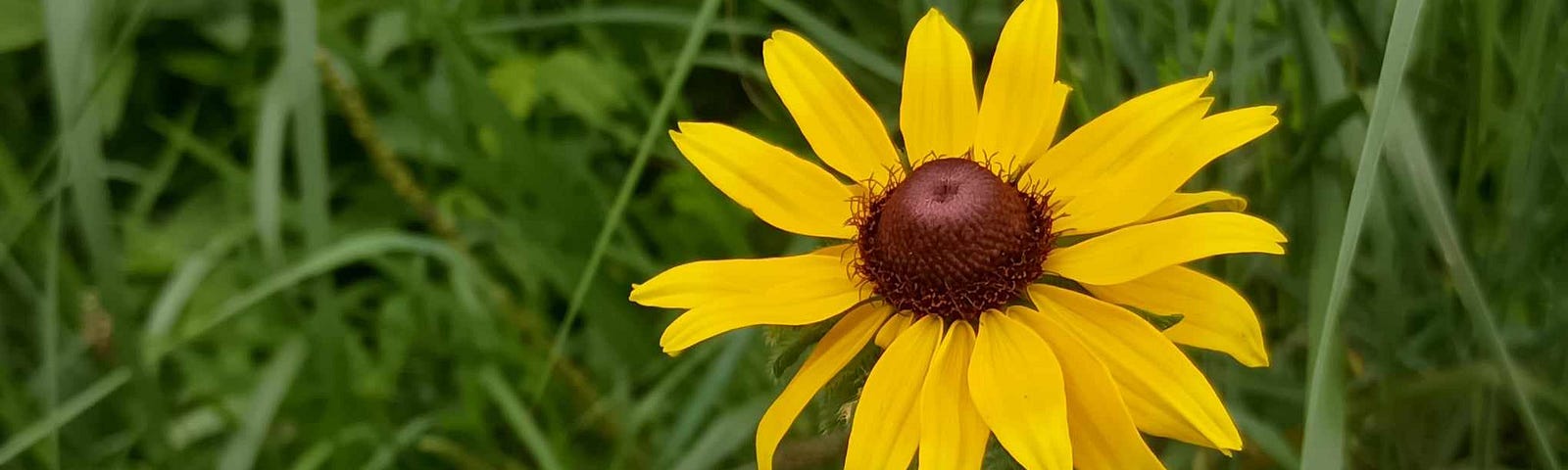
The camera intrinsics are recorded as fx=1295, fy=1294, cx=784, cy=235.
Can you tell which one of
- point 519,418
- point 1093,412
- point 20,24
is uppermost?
point 20,24

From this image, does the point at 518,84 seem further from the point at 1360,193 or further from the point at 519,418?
the point at 1360,193

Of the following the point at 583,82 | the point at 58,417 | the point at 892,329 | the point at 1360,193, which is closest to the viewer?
the point at 1360,193

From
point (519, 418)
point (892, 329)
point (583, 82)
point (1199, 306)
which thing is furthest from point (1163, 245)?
point (583, 82)

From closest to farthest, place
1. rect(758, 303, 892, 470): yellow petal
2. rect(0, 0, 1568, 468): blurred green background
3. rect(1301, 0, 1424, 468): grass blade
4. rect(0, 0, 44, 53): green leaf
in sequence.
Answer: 1. rect(1301, 0, 1424, 468): grass blade
2. rect(758, 303, 892, 470): yellow petal
3. rect(0, 0, 1568, 468): blurred green background
4. rect(0, 0, 44, 53): green leaf

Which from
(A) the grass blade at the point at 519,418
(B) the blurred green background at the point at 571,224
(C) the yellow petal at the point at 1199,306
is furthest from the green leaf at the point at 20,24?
(C) the yellow petal at the point at 1199,306

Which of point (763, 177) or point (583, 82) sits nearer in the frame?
point (763, 177)

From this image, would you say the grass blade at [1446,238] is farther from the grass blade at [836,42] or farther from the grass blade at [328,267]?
the grass blade at [328,267]

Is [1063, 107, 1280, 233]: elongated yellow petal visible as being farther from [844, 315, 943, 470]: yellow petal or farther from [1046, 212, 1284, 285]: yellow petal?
[844, 315, 943, 470]: yellow petal

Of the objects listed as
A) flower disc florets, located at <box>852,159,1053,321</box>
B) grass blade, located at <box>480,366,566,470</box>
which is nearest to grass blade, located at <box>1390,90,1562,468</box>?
flower disc florets, located at <box>852,159,1053,321</box>
